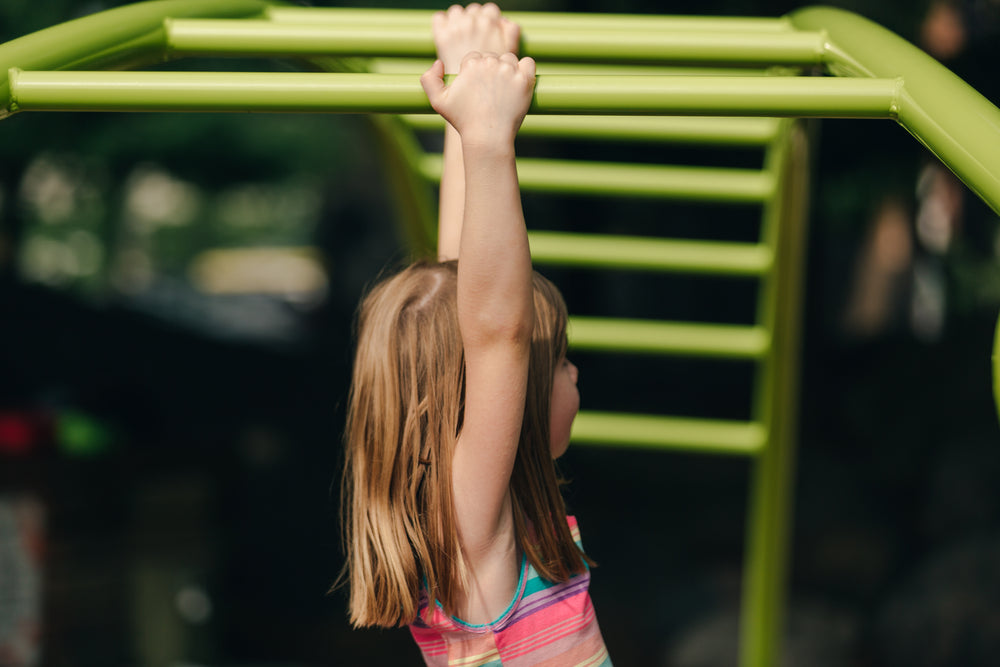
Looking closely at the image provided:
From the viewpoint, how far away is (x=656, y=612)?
188 inches

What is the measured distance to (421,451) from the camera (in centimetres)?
119

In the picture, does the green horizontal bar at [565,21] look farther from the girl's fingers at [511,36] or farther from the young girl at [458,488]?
the young girl at [458,488]

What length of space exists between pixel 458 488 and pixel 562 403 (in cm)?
18

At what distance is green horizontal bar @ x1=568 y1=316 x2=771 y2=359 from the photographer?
78.5 inches

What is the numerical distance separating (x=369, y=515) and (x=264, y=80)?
1.73ft

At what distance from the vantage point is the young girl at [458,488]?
1144 mm

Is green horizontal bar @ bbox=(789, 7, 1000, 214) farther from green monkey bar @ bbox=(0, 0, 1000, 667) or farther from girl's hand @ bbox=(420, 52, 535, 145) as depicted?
girl's hand @ bbox=(420, 52, 535, 145)

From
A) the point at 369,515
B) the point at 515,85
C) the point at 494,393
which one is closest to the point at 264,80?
the point at 515,85

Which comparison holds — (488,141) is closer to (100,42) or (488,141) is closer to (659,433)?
(100,42)

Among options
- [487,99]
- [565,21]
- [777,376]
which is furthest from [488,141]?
[777,376]

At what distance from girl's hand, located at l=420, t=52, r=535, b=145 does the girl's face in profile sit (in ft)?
1.17

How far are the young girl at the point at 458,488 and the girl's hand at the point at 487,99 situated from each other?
0.57 feet

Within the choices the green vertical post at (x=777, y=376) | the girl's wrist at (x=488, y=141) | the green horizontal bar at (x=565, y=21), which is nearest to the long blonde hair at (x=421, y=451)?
the girl's wrist at (x=488, y=141)

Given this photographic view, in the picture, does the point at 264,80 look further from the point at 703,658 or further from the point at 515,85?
the point at 703,658
